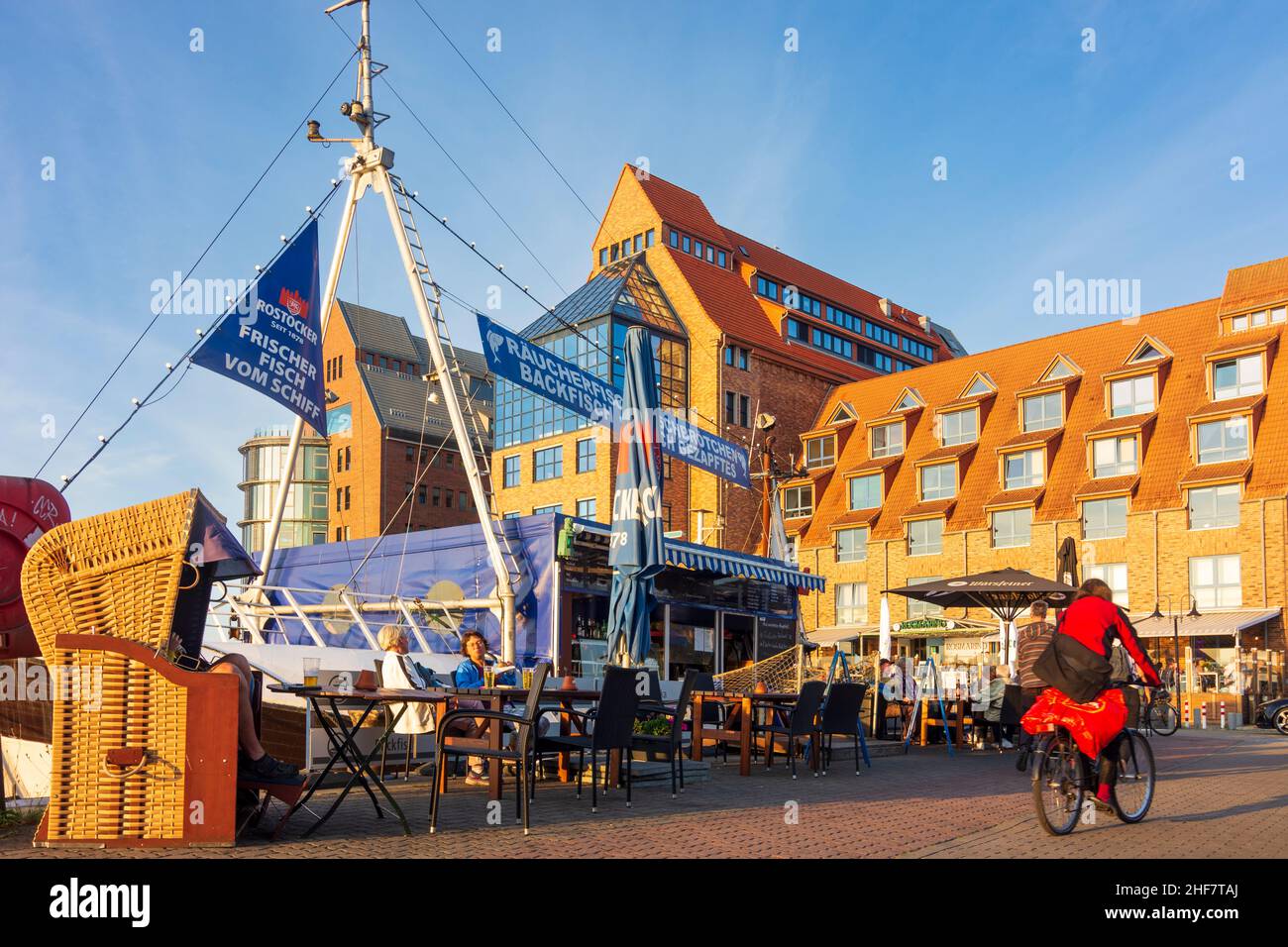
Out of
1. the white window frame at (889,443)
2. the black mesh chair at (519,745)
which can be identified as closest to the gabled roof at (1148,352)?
the white window frame at (889,443)

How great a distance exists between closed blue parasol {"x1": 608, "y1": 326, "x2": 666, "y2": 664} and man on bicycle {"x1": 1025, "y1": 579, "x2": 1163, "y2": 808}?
6.36m

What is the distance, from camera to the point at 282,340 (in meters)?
14.7

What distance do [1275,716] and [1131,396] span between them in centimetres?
1883

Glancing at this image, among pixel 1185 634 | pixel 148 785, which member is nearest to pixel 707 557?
pixel 148 785

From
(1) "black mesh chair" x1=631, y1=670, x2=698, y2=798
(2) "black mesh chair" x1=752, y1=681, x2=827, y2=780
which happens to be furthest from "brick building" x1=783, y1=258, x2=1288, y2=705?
(1) "black mesh chair" x1=631, y1=670, x2=698, y2=798

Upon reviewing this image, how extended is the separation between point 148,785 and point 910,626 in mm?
28896

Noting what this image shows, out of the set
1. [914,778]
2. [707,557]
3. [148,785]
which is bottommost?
[914,778]

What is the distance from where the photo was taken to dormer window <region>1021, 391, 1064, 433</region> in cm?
4638

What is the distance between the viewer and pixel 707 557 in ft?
Answer: 68.7

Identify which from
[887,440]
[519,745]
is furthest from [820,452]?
[519,745]

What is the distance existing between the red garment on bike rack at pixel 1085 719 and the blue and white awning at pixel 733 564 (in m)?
11.7

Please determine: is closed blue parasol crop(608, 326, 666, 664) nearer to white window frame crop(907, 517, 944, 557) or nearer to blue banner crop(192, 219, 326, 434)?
blue banner crop(192, 219, 326, 434)

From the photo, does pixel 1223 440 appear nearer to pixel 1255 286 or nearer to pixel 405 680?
Answer: pixel 1255 286
